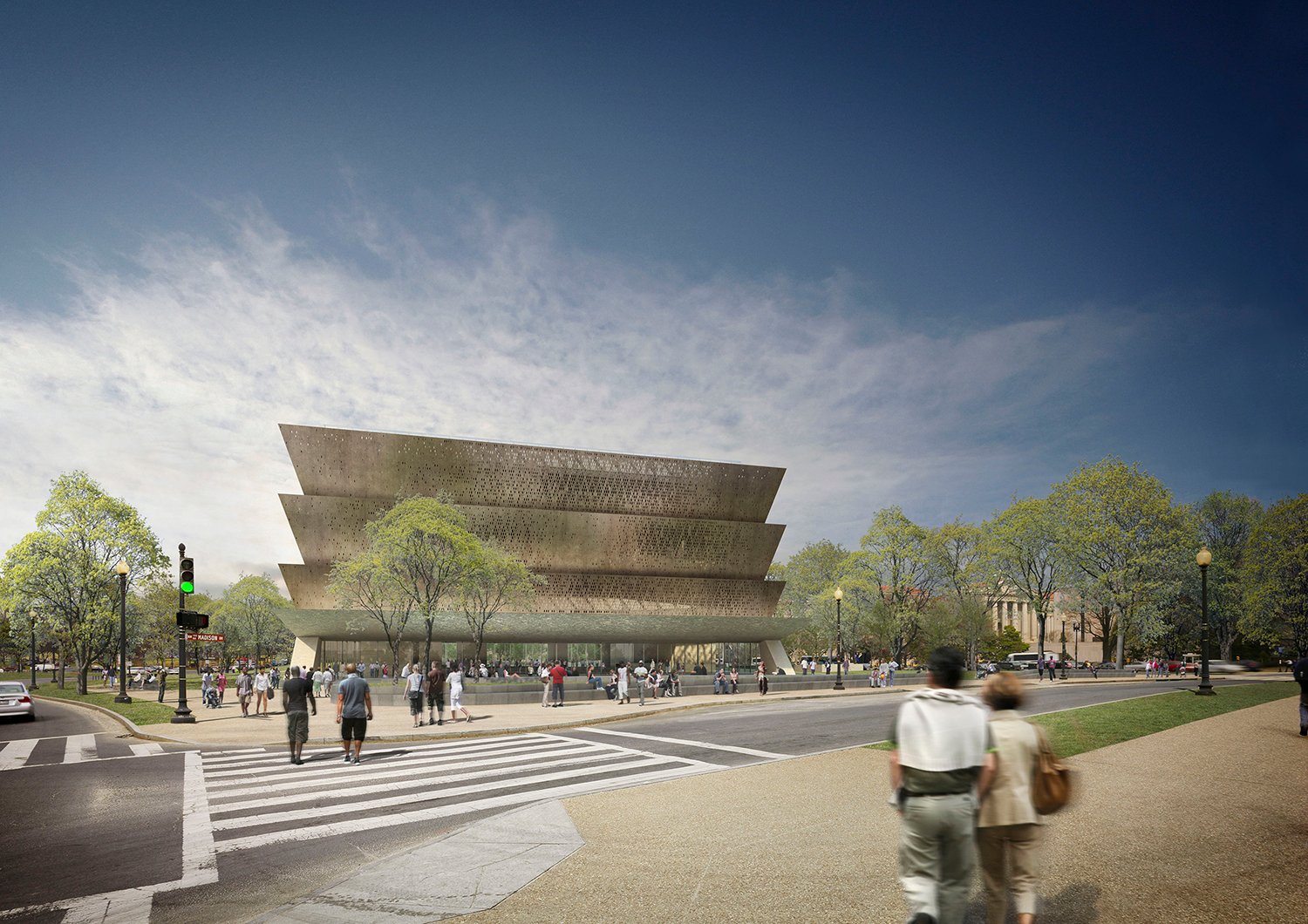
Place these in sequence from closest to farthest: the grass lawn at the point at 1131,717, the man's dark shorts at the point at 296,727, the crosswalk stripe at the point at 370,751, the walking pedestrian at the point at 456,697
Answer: the crosswalk stripe at the point at 370,751 → the man's dark shorts at the point at 296,727 → the grass lawn at the point at 1131,717 → the walking pedestrian at the point at 456,697

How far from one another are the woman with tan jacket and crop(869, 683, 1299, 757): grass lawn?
29.3ft

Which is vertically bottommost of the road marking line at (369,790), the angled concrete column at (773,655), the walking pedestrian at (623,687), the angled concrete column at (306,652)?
the angled concrete column at (773,655)


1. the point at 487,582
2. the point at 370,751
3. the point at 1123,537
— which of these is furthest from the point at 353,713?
the point at 1123,537

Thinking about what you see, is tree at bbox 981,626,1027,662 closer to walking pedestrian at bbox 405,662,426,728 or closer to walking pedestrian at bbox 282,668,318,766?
walking pedestrian at bbox 405,662,426,728

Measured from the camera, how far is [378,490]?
175 feet

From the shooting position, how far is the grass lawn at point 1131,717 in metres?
15.2

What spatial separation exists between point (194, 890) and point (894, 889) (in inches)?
252

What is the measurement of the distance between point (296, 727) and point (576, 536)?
41.5m

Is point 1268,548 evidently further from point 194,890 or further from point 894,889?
point 194,890

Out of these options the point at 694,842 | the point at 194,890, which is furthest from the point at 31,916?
the point at 694,842

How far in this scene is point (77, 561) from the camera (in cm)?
4238

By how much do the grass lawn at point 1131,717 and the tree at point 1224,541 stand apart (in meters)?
46.9

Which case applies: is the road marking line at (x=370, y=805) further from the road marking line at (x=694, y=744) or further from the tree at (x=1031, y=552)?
the tree at (x=1031, y=552)

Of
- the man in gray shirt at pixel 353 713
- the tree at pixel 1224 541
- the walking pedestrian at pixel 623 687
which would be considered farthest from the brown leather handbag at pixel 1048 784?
the tree at pixel 1224 541
